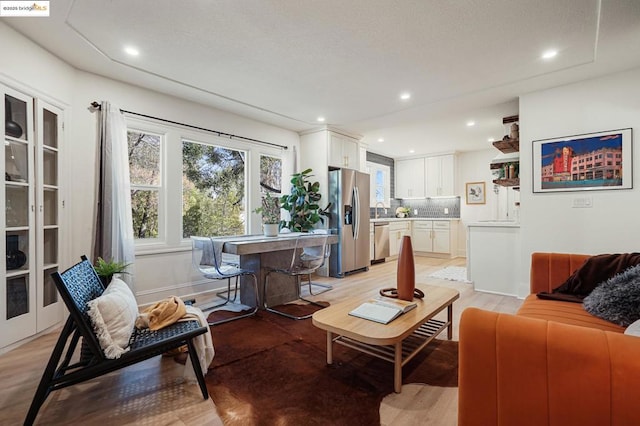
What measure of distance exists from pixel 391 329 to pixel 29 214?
10.0ft

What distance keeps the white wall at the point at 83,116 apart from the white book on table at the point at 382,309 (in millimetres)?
2656

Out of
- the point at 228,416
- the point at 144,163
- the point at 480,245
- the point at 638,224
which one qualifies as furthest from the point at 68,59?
the point at 638,224

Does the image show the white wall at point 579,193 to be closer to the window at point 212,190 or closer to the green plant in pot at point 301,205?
the green plant in pot at point 301,205

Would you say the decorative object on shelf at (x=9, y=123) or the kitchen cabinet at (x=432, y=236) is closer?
the decorative object on shelf at (x=9, y=123)

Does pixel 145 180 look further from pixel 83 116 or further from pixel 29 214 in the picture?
pixel 29 214

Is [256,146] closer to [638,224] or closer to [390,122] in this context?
[390,122]

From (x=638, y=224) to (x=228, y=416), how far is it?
4.02m

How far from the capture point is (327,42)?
2.57 meters

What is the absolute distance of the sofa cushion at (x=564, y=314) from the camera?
5.41 ft

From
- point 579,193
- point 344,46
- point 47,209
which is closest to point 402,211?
point 579,193

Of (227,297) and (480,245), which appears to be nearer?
(227,297)

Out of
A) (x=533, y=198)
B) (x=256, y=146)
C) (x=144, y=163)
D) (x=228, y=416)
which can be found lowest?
(x=228, y=416)

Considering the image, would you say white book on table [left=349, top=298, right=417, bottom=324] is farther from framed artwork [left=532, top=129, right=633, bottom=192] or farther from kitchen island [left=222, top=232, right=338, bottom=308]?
framed artwork [left=532, top=129, right=633, bottom=192]

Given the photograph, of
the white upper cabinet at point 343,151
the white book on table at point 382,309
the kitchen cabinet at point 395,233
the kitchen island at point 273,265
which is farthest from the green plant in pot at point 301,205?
the white book on table at point 382,309
